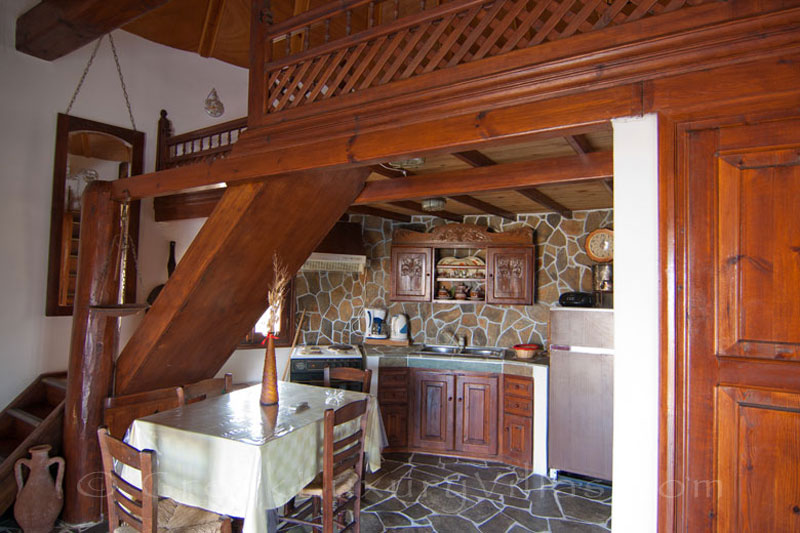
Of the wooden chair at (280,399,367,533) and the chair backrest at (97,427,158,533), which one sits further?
the wooden chair at (280,399,367,533)

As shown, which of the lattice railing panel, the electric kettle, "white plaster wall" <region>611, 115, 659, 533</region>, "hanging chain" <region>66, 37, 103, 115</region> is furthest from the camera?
the electric kettle

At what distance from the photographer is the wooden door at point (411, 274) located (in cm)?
514

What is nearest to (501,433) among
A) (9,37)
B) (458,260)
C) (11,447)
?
(458,260)

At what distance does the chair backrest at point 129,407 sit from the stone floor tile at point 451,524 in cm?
207

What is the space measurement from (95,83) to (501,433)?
4932 mm

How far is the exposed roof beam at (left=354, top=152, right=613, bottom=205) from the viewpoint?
8.66 ft

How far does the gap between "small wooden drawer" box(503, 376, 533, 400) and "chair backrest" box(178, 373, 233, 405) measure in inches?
99.1

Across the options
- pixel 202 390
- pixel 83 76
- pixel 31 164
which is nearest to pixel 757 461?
pixel 202 390

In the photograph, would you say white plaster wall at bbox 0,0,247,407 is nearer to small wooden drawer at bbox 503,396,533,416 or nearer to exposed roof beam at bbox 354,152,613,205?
exposed roof beam at bbox 354,152,613,205

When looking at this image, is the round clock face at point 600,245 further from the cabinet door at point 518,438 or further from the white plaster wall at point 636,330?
the white plaster wall at point 636,330

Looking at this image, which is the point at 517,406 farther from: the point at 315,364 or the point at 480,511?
the point at 315,364

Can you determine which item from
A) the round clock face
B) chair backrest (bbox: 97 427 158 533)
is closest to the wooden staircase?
chair backrest (bbox: 97 427 158 533)

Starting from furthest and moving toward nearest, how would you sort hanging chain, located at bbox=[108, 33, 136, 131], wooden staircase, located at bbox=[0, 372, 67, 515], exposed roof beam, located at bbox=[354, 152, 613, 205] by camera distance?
hanging chain, located at bbox=[108, 33, 136, 131]
wooden staircase, located at bbox=[0, 372, 67, 515]
exposed roof beam, located at bbox=[354, 152, 613, 205]

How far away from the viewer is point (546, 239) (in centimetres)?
502
